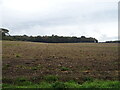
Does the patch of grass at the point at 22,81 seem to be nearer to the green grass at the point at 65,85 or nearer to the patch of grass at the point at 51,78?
the green grass at the point at 65,85

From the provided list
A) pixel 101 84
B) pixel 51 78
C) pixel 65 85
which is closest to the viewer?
pixel 65 85

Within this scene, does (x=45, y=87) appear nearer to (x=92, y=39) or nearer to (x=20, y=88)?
(x=20, y=88)

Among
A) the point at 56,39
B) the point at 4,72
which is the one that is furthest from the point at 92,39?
the point at 4,72

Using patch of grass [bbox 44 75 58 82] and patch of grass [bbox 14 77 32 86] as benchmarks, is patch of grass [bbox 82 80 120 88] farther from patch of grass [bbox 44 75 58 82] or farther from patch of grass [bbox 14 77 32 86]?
patch of grass [bbox 14 77 32 86]

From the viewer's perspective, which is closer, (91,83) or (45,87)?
(45,87)

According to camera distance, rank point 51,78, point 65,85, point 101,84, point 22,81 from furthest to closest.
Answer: point 51,78, point 22,81, point 101,84, point 65,85

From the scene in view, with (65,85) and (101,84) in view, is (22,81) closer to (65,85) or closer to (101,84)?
(65,85)

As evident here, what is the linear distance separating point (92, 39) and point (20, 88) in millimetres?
93199

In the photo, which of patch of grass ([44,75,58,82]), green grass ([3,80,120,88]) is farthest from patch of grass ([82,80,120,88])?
patch of grass ([44,75,58,82])

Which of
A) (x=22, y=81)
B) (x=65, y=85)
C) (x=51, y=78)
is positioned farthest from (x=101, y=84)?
(x=22, y=81)

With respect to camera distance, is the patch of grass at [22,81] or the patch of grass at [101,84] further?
the patch of grass at [22,81]

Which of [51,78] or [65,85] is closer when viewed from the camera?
[65,85]

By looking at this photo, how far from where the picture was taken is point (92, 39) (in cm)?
10206

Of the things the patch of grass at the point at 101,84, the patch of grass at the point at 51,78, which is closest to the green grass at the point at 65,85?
the patch of grass at the point at 101,84
